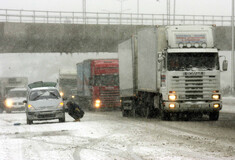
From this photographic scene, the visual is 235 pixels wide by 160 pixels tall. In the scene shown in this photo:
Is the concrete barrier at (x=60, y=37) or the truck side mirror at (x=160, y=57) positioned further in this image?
the concrete barrier at (x=60, y=37)

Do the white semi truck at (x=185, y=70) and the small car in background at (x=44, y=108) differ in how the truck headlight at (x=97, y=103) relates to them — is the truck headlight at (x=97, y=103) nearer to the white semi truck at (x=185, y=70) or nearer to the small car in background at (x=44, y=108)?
the small car in background at (x=44, y=108)

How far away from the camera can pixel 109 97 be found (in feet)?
122

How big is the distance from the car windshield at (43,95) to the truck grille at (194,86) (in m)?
6.44

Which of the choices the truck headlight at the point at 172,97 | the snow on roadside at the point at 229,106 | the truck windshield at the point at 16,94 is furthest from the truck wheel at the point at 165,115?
the truck windshield at the point at 16,94

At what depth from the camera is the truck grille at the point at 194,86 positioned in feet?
70.9

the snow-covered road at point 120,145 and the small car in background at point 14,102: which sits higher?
the snow-covered road at point 120,145

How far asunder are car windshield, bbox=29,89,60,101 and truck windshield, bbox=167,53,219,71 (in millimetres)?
6428

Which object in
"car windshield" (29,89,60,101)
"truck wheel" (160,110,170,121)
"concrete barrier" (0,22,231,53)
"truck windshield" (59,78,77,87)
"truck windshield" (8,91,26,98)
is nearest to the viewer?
"truck wheel" (160,110,170,121)

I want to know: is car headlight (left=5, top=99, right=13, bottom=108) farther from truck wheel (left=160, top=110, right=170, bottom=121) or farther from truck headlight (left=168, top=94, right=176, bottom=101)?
truck headlight (left=168, top=94, right=176, bottom=101)

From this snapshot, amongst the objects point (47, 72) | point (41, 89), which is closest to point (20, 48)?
point (41, 89)

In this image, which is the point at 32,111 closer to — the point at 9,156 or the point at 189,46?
the point at 189,46

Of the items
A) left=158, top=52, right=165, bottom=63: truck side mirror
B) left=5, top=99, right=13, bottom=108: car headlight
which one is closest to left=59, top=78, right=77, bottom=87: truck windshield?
left=5, top=99, right=13, bottom=108: car headlight

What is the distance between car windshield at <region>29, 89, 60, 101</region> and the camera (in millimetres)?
25438

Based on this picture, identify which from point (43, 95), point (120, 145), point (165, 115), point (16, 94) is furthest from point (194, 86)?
point (16, 94)
